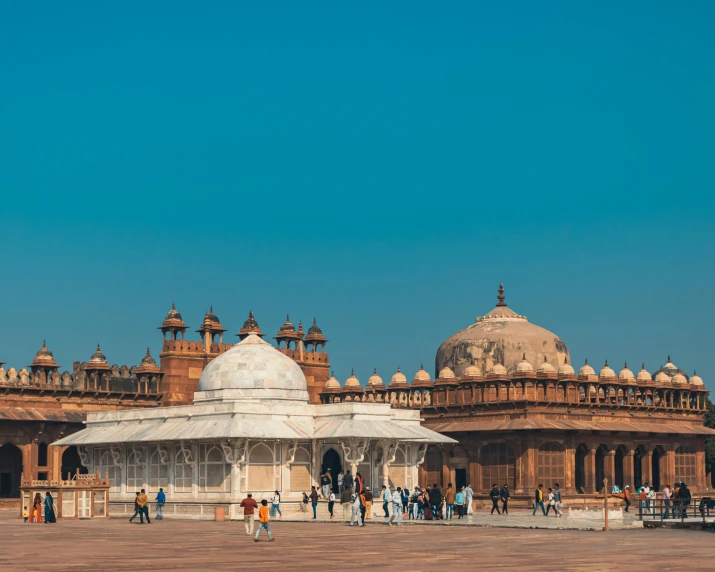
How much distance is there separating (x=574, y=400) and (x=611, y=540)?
3092 centimetres

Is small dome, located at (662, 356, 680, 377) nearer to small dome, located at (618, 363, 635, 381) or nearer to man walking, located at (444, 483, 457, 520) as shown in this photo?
small dome, located at (618, 363, 635, 381)

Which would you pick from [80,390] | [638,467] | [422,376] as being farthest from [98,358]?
[638,467]

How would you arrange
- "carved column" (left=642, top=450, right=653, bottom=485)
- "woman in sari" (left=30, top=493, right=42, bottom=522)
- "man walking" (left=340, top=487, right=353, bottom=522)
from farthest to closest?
1. "carved column" (left=642, top=450, right=653, bottom=485)
2. "woman in sari" (left=30, top=493, right=42, bottom=522)
3. "man walking" (left=340, top=487, right=353, bottom=522)

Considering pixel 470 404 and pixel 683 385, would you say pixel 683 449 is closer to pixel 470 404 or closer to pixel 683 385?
pixel 683 385

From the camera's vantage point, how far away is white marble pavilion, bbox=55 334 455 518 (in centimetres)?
4356

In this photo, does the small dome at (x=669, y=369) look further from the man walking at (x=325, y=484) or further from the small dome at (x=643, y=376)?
the man walking at (x=325, y=484)

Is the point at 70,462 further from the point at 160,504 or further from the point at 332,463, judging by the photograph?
the point at 160,504

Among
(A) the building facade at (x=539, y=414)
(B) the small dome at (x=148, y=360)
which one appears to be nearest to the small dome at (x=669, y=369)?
(A) the building facade at (x=539, y=414)

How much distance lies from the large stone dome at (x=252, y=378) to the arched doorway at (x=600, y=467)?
1819 centimetres

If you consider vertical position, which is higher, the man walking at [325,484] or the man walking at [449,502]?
the man walking at [325,484]

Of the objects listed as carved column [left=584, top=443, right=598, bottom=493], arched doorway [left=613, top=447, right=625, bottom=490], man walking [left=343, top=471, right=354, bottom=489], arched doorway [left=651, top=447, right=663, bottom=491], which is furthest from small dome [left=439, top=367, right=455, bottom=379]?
man walking [left=343, top=471, right=354, bottom=489]

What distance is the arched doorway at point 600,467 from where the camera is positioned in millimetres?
61031

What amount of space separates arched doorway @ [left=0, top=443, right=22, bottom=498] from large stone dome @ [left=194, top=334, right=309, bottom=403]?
1517 cm

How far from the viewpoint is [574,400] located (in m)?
59.3
